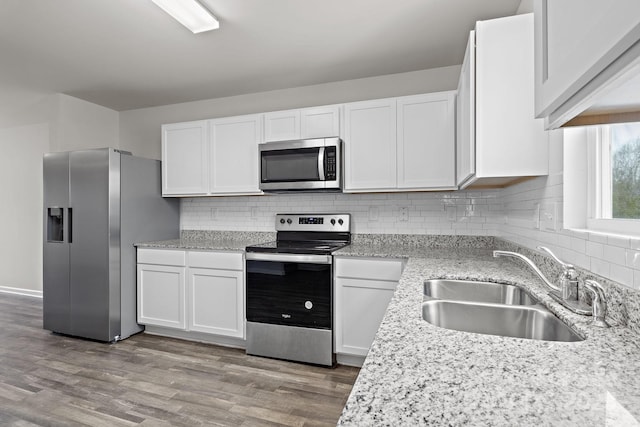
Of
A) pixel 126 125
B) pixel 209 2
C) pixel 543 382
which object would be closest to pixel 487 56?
pixel 543 382

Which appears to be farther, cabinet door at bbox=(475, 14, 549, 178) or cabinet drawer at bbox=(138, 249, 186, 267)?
cabinet drawer at bbox=(138, 249, 186, 267)

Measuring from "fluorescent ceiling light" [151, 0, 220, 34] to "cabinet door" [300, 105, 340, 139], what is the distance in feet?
3.31

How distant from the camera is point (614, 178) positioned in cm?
122

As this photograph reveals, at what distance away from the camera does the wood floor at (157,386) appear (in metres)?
1.98

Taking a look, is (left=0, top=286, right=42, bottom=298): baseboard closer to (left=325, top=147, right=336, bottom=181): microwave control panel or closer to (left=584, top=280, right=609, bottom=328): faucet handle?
(left=325, top=147, right=336, bottom=181): microwave control panel

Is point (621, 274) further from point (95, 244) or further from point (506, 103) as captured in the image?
point (95, 244)

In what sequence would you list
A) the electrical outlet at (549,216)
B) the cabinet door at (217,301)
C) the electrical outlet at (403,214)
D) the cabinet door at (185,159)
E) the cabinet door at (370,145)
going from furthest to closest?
the cabinet door at (185,159), the electrical outlet at (403,214), the cabinet door at (217,301), the cabinet door at (370,145), the electrical outlet at (549,216)

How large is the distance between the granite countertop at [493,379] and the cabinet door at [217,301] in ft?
7.12

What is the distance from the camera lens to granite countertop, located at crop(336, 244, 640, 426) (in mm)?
524

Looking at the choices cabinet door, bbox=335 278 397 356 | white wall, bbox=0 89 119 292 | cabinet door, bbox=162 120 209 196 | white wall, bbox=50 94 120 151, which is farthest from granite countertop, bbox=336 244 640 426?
white wall, bbox=0 89 119 292

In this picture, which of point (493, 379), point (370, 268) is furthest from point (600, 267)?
point (370, 268)

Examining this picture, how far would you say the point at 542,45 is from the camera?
70 centimetres

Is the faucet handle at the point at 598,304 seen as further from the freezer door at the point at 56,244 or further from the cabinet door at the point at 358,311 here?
the freezer door at the point at 56,244

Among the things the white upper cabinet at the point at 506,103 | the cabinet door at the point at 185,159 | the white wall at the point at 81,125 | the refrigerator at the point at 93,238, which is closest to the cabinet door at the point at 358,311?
the white upper cabinet at the point at 506,103
